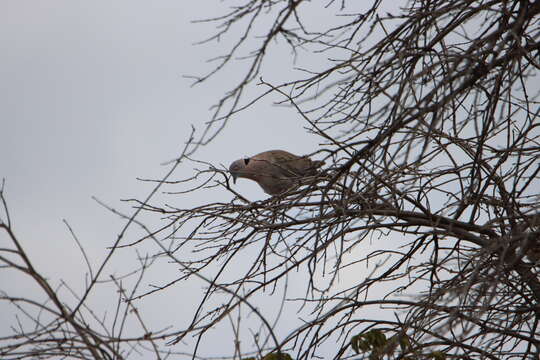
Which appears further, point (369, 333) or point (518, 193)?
point (518, 193)

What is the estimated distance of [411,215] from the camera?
431cm

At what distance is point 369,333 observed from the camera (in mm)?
3283

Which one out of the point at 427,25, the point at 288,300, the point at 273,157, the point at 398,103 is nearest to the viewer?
the point at 398,103

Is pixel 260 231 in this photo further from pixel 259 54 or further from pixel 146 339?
pixel 146 339

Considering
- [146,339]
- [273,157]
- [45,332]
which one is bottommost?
[146,339]

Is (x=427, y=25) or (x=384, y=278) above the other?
(x=427, y=25)

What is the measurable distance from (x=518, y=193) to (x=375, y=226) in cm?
90

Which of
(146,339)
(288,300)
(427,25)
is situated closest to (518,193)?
(427,25)

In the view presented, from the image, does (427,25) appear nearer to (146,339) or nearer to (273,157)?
(146,339)

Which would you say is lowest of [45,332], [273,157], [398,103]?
[45,332]

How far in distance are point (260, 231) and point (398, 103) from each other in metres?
1.44

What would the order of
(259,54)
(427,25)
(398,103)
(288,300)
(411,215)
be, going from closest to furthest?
(259,54) → (398,103) → (427,25) → (288,300) → (411,215)

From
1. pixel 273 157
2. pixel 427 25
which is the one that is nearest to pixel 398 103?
pixel 427 25

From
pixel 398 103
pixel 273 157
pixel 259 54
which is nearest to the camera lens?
pixel 259 54
